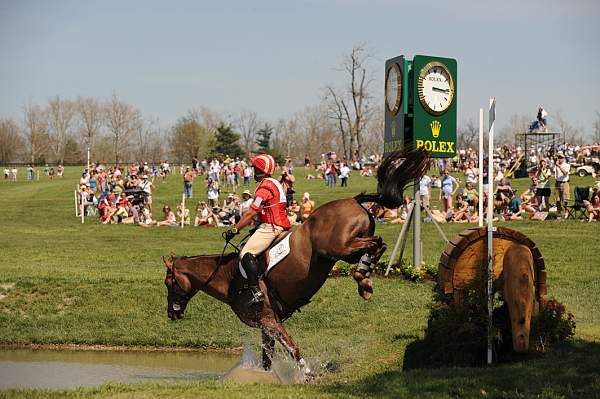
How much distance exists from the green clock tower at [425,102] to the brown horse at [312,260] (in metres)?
7.30

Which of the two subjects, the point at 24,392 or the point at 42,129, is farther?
the point at 42,129

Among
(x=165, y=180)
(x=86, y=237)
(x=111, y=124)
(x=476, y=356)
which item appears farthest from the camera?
(x=111, y=124)

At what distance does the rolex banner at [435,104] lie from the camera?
59.1ft

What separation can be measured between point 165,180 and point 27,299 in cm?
4865

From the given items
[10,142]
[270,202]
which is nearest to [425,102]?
[270,202]

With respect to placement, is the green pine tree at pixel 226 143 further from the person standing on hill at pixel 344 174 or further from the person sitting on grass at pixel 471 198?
the person sitting on grass at pixel 471 198

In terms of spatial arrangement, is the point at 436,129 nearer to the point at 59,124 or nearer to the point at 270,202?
the point at 270,202

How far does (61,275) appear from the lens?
20.1 m

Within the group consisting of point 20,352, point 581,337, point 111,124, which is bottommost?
point 20,352

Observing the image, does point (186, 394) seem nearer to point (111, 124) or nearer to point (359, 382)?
point (359, 382)

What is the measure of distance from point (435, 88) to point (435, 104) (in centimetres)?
35

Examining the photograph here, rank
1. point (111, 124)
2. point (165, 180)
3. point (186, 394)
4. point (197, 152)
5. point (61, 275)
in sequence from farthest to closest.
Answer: point (111, 124) → point (197, 152) → point (165, 180) → point (61, 275) → point (186, 394)

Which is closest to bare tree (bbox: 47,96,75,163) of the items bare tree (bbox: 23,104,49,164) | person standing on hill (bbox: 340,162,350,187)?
bare tree (bbox: 23,104,49,164)

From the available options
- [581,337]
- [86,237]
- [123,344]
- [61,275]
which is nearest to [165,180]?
[86,237]
